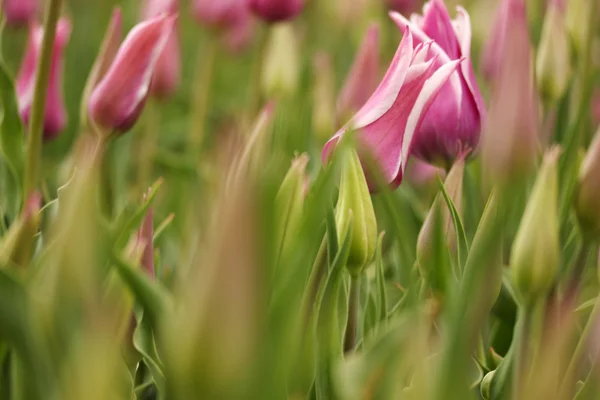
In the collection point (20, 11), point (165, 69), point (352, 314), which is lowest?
point (352, 314)

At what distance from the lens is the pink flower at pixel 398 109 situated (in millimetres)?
360

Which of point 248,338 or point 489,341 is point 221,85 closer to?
point 489,341

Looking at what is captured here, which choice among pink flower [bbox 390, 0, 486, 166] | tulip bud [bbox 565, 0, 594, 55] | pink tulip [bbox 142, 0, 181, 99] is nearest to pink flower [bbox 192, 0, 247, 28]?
pink tulip [bbox 142, 0, 181, 99]

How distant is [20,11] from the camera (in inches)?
34.6

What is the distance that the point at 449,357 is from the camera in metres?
0.23

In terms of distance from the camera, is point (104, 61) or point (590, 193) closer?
point (590, 193)

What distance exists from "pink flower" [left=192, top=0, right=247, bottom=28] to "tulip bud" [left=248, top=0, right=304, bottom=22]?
146mm

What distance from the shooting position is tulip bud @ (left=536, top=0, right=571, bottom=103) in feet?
1.89

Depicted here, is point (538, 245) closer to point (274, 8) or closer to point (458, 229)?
point (458, 229)

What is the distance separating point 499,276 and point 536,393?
114mm

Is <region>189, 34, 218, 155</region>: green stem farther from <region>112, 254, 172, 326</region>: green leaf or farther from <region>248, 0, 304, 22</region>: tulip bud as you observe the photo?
<region>112, 254, 172, 326</region>: green leaf

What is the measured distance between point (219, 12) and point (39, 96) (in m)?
0.49

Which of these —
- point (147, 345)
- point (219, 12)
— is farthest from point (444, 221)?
point (219, 12)

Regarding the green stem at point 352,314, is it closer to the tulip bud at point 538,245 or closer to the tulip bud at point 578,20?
the tulip bud at point 538,245
